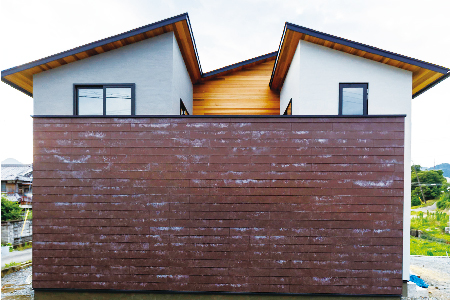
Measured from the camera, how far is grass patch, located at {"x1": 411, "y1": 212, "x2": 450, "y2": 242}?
31.6 feet

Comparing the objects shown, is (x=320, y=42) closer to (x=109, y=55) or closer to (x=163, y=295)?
(x=109, y=55)

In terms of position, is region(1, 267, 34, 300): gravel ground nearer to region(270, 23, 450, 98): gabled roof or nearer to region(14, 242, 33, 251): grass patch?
region(14, 242, 33, 251): grass patch

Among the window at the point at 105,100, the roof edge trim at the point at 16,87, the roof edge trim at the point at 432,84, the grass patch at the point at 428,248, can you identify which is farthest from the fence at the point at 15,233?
the grass patch at the point at 428,248

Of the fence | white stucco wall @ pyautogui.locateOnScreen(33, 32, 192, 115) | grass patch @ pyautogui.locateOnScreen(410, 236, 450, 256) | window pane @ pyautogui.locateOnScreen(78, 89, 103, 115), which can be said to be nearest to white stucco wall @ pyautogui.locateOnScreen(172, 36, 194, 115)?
white stucco wall @ pyautogui.locateOnScreen(33, 32, 192, 115)

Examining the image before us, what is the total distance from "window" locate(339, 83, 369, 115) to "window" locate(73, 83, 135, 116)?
14.8 feet

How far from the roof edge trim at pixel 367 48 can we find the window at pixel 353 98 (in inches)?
25.6

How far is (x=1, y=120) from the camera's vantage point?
10.00 ft

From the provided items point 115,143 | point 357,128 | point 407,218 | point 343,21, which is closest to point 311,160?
point 357,128

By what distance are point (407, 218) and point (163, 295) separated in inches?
189

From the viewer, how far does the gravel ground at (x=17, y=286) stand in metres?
3.77

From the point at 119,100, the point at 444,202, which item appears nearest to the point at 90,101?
the point at 119,100

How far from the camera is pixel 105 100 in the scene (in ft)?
14.9

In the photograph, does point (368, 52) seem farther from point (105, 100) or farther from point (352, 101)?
point (105, 100)

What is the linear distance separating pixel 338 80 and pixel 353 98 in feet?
1.66
